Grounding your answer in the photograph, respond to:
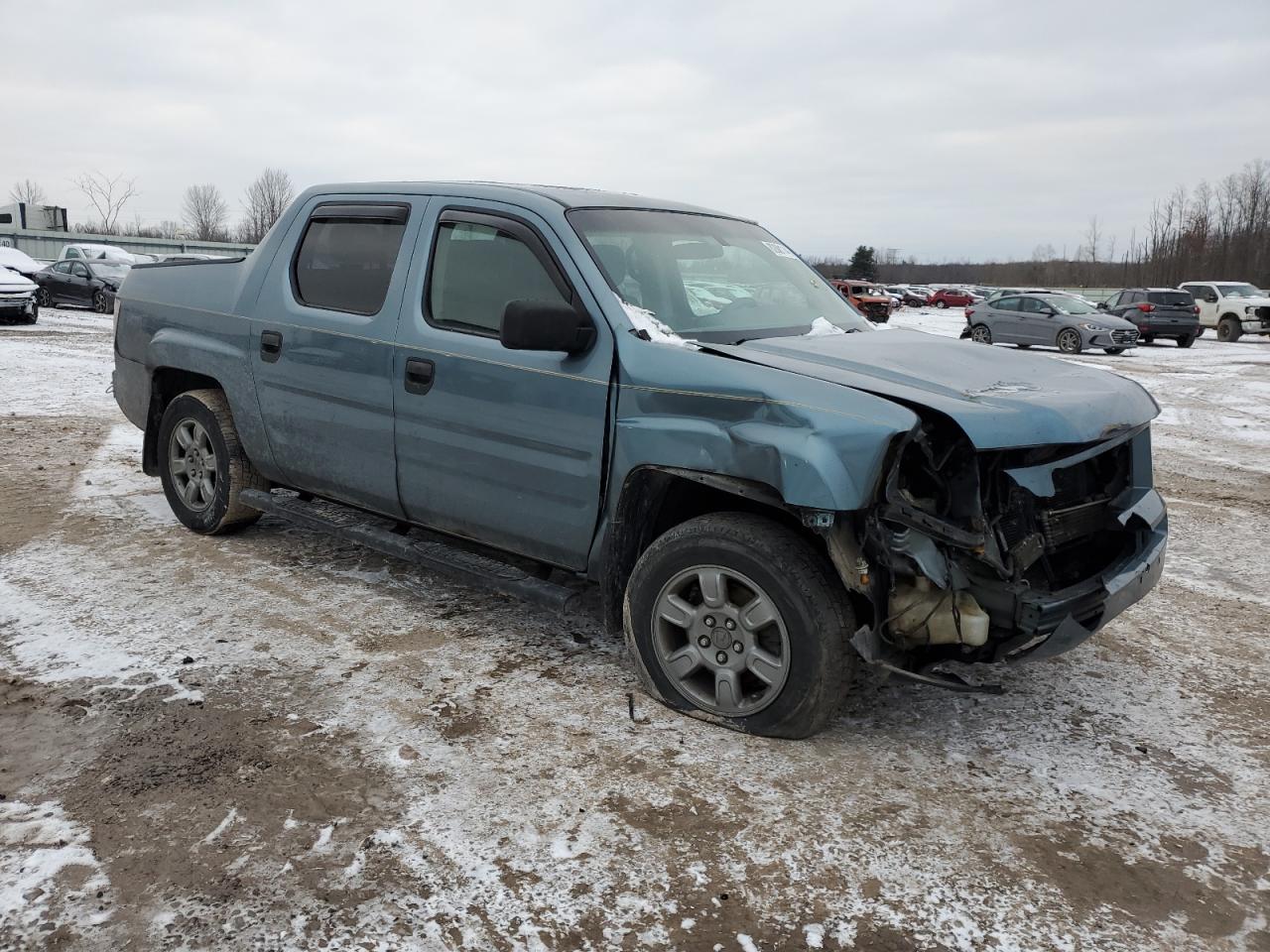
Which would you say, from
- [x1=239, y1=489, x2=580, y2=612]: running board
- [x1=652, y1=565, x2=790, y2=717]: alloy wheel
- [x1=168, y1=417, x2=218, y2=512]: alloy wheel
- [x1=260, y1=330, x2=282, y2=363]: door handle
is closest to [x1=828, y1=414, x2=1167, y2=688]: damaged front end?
[x1=652, y1=565, x2=790, y2=717]: alloy wheel

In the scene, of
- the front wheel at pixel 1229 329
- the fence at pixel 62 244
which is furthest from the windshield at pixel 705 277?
the fence at pixel 62 244

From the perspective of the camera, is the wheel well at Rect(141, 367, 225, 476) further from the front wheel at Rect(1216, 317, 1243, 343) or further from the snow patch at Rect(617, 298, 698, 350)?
the front wheel at Rect(1216, 317, 1243, 343)

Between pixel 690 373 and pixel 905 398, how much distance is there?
0.74 meters

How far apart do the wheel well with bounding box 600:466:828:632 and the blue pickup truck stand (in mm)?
11

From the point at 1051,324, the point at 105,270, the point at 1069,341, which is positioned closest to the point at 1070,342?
the point at 1069,341

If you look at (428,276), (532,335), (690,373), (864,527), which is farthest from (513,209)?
(864,527)

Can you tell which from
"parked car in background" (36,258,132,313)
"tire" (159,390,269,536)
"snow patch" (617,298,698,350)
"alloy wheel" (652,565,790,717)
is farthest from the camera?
"parked car in background" (36,258,132,313)

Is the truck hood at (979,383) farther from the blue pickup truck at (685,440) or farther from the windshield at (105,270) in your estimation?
the windshield at (105,270)

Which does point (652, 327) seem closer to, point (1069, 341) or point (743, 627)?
point (743, 627)

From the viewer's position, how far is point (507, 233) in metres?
4.02

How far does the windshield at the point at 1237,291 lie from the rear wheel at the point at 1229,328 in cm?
83

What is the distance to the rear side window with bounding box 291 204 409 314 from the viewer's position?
4.42 m

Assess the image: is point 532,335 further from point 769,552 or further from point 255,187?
point 255,187

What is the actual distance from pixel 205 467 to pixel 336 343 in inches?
59.8
